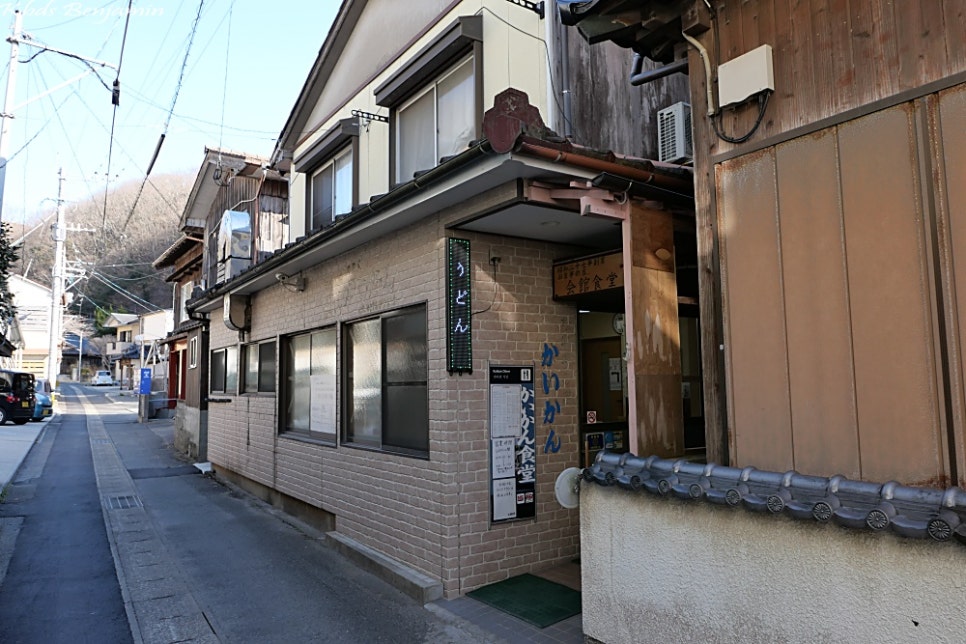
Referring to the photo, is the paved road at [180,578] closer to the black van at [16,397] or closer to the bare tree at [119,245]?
the black van at [16,397]

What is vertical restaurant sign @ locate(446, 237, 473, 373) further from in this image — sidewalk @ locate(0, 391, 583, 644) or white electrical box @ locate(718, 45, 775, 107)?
white electrical box @ locate(718, 45, 775, 107)

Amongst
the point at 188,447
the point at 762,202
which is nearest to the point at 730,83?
the point at 762,202

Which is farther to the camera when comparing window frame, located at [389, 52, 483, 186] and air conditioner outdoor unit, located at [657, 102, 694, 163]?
window frame, located at [389, 52, 483, 186]

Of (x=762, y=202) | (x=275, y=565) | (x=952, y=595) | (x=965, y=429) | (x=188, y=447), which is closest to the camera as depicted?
(x=952, y=595)

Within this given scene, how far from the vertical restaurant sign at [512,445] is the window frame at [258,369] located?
213 inches

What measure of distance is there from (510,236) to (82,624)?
17.3 ft

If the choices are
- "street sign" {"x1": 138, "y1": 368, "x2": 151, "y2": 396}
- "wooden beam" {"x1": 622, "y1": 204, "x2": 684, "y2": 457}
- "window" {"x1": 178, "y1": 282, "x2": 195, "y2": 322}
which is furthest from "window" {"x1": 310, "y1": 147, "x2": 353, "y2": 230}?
"street sign" {"x1": 138, "y1": 368, "x2": 151, "y2": 396}

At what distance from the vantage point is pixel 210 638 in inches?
200

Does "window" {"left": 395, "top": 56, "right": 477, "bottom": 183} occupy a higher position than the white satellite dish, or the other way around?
"window" {"left": 395, "top": 56, "right": 477, "bottom": 183}

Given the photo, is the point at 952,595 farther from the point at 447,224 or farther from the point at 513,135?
the point at 447,224

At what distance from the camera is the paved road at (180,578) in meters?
5.21

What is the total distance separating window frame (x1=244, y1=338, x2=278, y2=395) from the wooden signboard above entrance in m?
5.73

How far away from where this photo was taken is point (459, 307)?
5754 millimetres

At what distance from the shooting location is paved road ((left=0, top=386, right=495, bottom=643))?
17.1 ft
